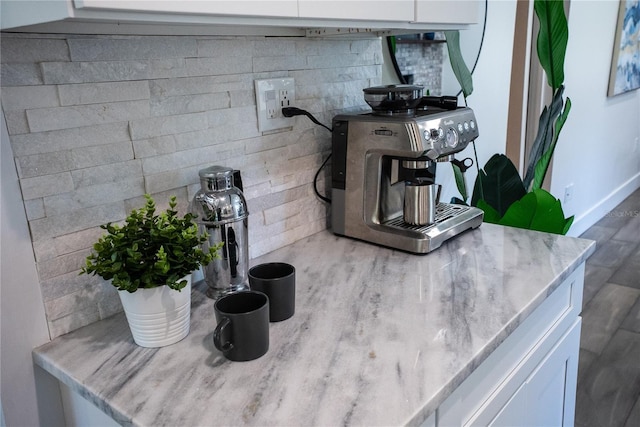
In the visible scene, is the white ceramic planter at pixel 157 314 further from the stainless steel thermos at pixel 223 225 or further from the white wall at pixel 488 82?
the white wall at pixel 488 82

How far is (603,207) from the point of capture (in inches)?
163

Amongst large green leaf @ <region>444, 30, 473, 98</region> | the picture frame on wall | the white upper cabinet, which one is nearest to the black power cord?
the white upper cabinet

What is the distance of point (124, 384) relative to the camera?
811mm

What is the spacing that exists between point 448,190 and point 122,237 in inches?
65.0

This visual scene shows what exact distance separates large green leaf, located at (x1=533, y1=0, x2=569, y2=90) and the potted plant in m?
1.72

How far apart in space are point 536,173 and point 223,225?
155 centimetres

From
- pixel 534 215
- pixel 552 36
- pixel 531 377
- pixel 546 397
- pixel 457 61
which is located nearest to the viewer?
pixel 531 377

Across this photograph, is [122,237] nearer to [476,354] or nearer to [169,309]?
[169,309]

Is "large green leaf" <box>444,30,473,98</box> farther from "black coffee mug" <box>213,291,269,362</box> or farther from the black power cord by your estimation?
"black coffee mug" <box>213,291,269,362</box>

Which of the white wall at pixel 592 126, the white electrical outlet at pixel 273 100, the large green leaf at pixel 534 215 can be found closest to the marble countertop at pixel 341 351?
the white electrical outlet at pixel 273 100

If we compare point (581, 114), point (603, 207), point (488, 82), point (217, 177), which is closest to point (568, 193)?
point (581, 114)

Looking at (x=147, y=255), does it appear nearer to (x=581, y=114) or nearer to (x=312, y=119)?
(x=312, y=119)

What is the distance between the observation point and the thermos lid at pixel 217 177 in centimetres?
104

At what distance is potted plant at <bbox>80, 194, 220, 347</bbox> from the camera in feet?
2.79
